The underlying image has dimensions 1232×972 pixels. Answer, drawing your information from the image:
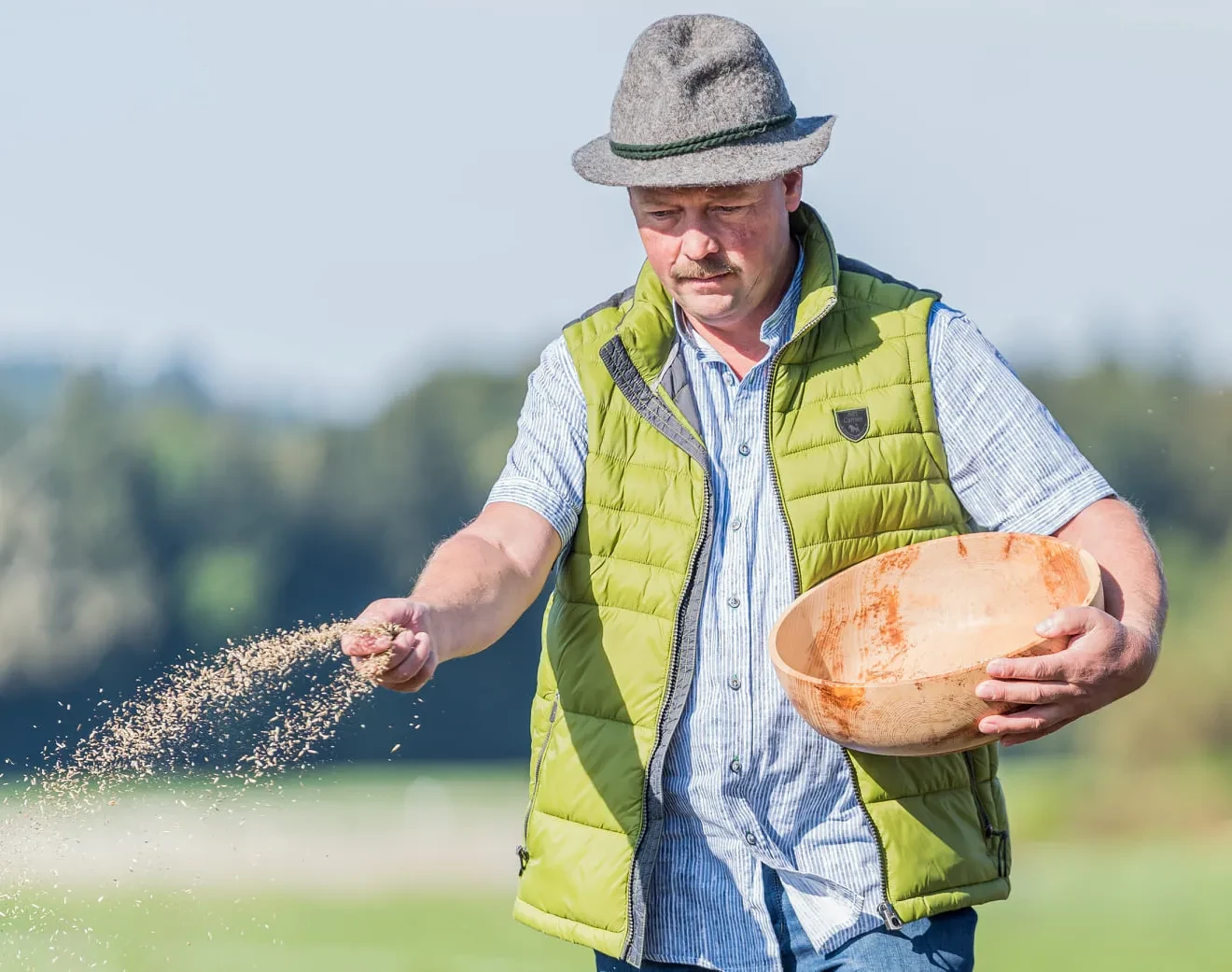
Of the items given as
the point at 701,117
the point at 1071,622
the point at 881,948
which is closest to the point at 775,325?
the point at 701,117

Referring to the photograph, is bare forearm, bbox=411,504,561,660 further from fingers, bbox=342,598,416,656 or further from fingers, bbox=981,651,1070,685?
fingers, bbox=981,651,1070,685

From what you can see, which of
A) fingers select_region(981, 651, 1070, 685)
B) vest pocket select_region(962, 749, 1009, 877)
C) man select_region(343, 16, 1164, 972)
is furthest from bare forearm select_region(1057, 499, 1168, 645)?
vest pocket select_region(962, 749, 1009, 877)

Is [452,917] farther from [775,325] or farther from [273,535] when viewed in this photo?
[775,325]

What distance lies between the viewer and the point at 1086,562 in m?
2.13

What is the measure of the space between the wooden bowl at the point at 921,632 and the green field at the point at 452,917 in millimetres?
3415

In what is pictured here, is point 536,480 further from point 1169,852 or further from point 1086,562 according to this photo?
point 1169,852

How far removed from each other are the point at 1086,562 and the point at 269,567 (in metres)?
5.19

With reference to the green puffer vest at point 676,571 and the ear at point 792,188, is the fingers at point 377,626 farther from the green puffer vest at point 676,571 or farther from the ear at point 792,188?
the ear at point 792,188

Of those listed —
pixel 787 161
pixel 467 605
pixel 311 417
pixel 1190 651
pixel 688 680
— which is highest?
pixel 787 161

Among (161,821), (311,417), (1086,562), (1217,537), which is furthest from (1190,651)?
(1086,562)

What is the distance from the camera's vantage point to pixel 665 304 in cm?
232

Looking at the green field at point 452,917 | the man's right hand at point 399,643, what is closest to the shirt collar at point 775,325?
the man's right hand at point 399,643

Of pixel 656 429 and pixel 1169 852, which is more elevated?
pixel 656 429

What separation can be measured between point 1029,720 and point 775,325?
64cm
